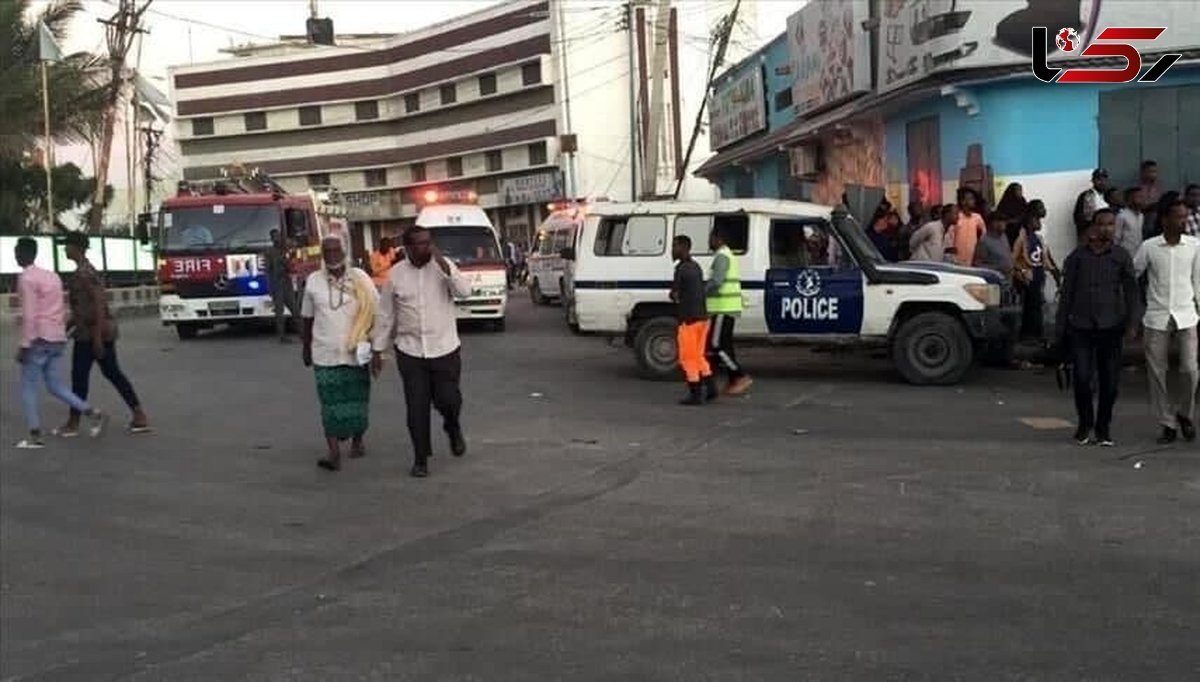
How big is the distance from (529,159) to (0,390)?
200 ft

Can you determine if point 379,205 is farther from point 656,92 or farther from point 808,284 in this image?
point 808,284

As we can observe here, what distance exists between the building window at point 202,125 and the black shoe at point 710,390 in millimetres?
86310

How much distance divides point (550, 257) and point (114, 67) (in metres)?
17.7

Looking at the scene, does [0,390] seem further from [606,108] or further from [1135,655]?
[606,108]

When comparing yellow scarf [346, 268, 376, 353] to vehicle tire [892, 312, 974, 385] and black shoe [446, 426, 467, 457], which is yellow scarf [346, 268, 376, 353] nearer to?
black shoe [446, 426, 467, 457]

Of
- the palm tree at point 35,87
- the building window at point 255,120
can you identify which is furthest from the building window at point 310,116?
the palm tree at point 35,87

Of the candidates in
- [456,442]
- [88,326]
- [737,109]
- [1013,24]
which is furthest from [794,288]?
[737,109]

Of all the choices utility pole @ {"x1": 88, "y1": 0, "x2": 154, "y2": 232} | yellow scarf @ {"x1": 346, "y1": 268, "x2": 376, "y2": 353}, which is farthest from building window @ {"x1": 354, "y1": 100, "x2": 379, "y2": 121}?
yellow scarf @ {"x1": 346, "y1": 268, "x2": 376, "y2": 353}

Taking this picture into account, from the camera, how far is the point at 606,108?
70.9 meters

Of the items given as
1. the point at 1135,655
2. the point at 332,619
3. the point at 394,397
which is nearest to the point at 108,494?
the point at 332,619

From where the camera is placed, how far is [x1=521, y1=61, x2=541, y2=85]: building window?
72062mm

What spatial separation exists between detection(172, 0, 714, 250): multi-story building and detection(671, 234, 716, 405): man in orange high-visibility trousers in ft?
134

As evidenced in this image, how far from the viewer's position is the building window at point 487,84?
75.8 metres

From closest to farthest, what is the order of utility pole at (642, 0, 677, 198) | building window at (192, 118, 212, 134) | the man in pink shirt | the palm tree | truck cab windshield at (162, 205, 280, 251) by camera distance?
the man in pink shirt < truck cab windshield at (162, 205, 280, 251) < utility pole at (642, 0, 677, 198) < the palm tree < building window at (192, 118, 212, 134)
